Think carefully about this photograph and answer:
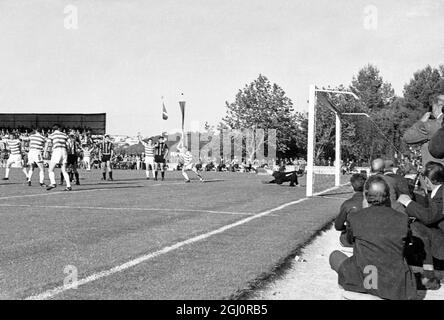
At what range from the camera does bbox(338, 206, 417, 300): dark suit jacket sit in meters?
5.03

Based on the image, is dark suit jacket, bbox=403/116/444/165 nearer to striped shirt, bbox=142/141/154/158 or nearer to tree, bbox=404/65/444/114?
striped shirt, bbox=142/141/154/158

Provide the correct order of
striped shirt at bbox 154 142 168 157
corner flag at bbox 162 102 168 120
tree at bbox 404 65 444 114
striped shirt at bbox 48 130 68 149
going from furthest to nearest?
1. tree at bbox 404 65 444 114
2. corner flag at bbox 162 102 168 120
3. striped shirt at bbox 154 142 168 157
4. striped shirt at bbox 48 130 68 149

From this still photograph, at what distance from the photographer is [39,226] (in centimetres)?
922

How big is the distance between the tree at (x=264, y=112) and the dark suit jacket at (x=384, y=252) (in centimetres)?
6097

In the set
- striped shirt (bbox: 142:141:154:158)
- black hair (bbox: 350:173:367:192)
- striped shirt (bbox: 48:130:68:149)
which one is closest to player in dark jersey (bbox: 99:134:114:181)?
striped shirt (bbox: 142:141:154:158)

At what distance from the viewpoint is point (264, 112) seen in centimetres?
6888

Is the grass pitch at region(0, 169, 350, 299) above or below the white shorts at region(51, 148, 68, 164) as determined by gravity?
below

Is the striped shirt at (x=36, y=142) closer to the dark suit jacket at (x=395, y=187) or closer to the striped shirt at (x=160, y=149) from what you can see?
the striped shirt at (x=160, y=149)

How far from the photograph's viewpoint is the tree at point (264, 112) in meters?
67.5

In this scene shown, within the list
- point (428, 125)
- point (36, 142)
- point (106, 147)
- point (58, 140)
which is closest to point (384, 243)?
point (428, 125)
